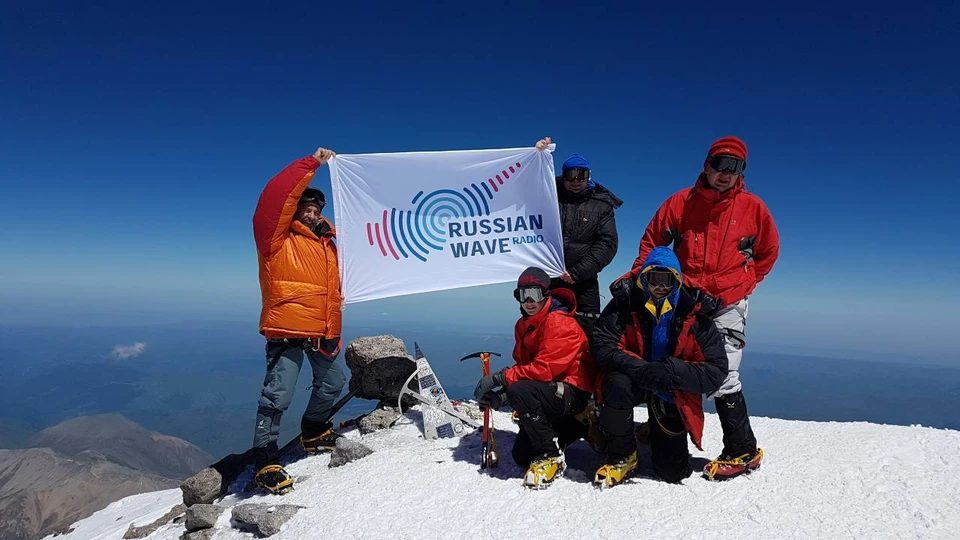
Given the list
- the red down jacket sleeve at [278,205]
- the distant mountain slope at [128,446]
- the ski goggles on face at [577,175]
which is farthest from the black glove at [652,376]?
the distant mountain slope at [128,446]

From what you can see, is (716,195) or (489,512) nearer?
(489,512)

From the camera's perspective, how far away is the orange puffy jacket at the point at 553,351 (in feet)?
15.8

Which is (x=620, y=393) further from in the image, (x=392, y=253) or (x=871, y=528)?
(x=392, y=253)

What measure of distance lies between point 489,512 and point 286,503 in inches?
111

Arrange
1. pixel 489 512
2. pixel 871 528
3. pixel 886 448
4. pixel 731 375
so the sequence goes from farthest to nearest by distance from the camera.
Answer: pixel 886 448 → pixel 731 375 → pixel 489 512 → pixel 871 528

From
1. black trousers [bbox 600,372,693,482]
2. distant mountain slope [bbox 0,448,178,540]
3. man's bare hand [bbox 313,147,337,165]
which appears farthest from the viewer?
distant mountain slope [bbox 0,448,178,540]

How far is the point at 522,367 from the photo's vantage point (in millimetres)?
4895

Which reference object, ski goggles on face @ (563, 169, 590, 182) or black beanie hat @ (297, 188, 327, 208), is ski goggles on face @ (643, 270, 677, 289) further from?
black beanie hat @ (297, 188, 327, 208)

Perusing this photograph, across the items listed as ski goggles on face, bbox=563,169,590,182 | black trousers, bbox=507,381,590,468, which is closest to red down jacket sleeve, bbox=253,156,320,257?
black trousers, bbox=507,381,590,468

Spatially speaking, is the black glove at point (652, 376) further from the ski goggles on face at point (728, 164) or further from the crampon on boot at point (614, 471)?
the ski goggles on face at point (728, 164)

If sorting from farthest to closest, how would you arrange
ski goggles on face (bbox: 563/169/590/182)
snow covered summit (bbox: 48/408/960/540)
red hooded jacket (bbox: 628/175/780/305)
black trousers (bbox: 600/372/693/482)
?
ski goggles on face (bbox: 563/169/590/182) < red hooded jacket (bbox: 628/175/780/305) < black trousers (bbox: 600/372/693/482) < snow covered summit (bbox: 48/408/960/540)

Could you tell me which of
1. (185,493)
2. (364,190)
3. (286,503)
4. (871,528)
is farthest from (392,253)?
(871,528)

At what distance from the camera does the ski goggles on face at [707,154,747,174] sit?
4551mm

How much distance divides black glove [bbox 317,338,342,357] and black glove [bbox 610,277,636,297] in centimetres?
392
